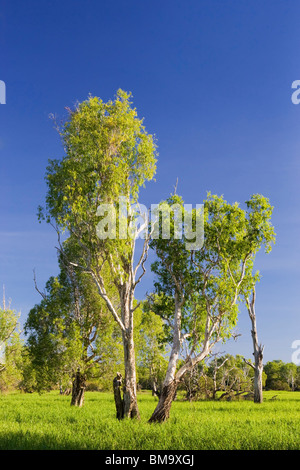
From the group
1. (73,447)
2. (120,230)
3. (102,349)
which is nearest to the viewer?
(73,447)

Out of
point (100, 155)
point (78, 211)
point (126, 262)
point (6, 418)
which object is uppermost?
point (100, 155)

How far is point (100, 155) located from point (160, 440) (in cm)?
1219

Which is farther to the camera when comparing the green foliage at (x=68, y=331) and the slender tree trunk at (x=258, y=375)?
the slender tree trunk at (x=258, y=375)

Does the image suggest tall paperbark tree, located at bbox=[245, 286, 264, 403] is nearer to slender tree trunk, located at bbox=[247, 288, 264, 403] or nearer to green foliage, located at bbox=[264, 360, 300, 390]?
slender tree trunk, located at bbox=[247, 288, 264, 403]

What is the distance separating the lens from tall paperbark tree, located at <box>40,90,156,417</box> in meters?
17.0

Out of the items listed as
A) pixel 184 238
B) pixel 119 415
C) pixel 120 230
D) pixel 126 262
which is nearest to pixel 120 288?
pixel 126 262

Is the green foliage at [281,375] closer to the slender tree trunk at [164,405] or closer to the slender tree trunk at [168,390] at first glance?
the slender tree trunk at [168,390]

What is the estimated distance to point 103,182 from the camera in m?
17.6

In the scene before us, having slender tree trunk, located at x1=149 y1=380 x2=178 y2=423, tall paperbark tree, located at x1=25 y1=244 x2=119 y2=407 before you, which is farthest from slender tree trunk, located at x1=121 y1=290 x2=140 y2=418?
tall paperbark tree, located at x1=25 y1=244 x2=119 y2=407

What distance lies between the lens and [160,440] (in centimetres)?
1116

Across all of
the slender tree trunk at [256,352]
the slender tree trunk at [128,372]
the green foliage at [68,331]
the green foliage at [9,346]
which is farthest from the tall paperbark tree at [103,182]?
the green foliage at [9,346]

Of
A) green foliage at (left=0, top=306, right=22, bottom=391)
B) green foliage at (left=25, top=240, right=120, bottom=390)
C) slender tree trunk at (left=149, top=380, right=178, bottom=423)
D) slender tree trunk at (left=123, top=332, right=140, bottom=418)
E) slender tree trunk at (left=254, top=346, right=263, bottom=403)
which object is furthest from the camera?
green foliage at (left=0, top=306, right=22, bottom=391)

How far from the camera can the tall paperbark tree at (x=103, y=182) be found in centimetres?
1703
